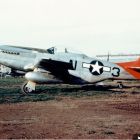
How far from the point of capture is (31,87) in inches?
561

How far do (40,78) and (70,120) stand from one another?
20.9 ft

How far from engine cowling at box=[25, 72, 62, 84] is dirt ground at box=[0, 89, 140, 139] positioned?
9.76 feet

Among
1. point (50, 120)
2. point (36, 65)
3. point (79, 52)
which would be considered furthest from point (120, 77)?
point (50, 120)

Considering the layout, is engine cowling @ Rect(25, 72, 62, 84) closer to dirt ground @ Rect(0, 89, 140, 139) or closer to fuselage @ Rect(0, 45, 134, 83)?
fuselage @ Rect(0, 45, 134, 83)

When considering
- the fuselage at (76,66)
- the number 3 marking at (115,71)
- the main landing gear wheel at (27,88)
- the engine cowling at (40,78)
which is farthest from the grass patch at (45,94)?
the number 3 marking at (115,71)

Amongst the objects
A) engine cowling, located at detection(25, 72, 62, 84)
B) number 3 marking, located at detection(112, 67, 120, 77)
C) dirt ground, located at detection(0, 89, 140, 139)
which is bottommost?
dirt ground, located at detection(0, 89, 140, 139)

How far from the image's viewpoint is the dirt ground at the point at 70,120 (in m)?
6.25

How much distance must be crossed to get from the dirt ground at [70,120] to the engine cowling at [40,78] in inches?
117

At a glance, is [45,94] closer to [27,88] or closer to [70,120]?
[27,88]

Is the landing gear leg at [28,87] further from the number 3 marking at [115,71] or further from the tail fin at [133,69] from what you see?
the tail fin at [133,69]

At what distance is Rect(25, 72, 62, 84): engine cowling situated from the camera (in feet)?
44.6

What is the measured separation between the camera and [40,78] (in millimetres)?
13805

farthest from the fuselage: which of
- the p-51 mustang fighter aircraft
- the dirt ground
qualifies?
the dirt ground

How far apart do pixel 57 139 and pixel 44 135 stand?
0.39 m
